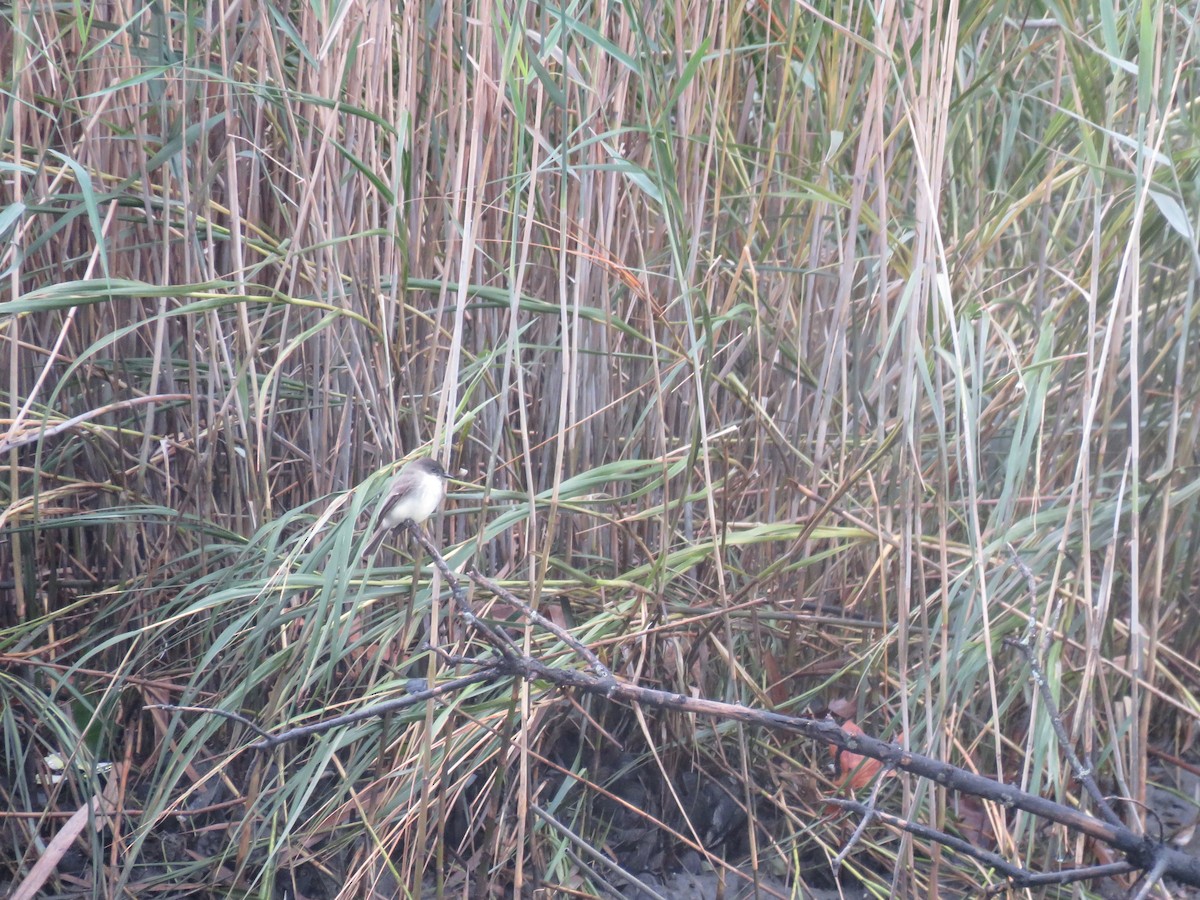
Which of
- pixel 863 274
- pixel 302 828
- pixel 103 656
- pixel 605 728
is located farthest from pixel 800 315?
pixel 103 656

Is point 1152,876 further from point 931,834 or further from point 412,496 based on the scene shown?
point 412,496

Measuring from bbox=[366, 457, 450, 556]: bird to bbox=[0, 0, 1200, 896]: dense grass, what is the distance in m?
0.05

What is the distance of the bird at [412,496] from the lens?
1.88m

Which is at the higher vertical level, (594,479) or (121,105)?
(121,105)

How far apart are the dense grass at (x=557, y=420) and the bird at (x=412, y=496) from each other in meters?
0.05

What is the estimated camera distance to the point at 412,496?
1.92 meters

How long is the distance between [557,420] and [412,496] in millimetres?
497

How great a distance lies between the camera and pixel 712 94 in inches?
89.4

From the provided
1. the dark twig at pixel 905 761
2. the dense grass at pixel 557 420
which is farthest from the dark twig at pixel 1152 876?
the dense grass at pixel 557 420

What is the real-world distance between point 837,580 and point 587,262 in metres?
0.86

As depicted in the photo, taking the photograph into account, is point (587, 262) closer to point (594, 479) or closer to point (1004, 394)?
point (594, 479)

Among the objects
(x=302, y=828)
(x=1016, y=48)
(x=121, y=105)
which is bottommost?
(x=302, y=828)

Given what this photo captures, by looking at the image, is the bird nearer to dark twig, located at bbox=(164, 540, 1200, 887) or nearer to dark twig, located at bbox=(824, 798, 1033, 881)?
dark twig, located at bbox=(164, 540, 1200, 887)

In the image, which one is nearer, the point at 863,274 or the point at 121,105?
the point at 121,105
